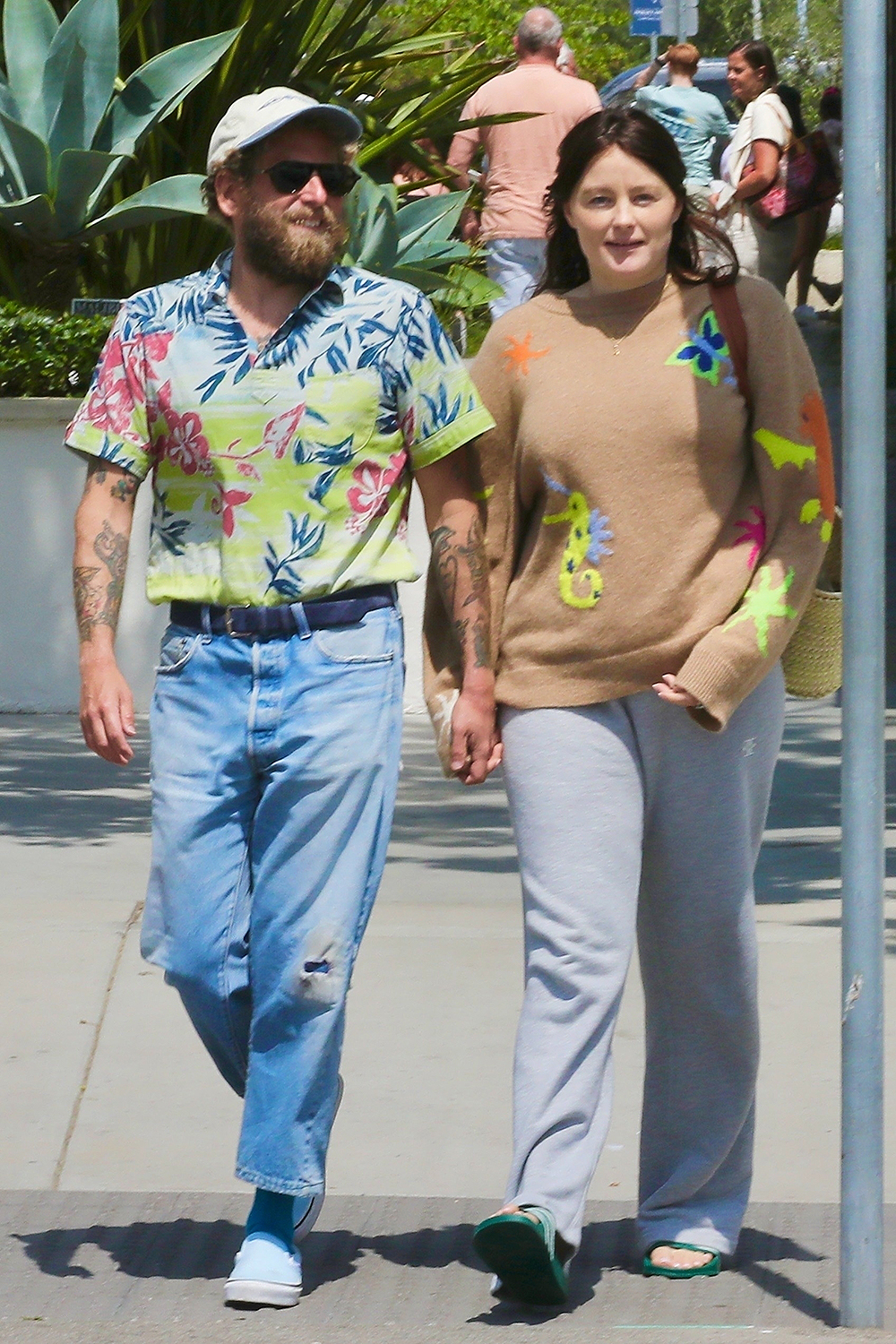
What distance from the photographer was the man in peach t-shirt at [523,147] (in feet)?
35.9

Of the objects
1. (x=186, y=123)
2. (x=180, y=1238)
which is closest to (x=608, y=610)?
(x=180, y=1238)

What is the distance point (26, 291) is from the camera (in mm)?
9883

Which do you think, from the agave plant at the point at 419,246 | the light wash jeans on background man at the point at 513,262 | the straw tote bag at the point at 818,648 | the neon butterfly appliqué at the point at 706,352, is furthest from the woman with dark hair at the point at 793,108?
the neon butterfly appliqué at the point at 706,352

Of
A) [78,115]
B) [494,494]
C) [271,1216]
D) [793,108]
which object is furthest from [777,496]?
[793,108]

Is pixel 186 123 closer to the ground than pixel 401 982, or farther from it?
farther from it

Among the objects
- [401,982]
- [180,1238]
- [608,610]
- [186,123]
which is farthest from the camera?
[186,123]

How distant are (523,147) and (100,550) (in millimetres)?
7815

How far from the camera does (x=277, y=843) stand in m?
3.50

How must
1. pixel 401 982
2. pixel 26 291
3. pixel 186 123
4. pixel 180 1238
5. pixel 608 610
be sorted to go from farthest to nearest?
pixel 186 123 < pixel 26 291 < pixel 401 982 < pixel 180 1238 < pixel 608 610

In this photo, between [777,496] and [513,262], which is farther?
[513,262]

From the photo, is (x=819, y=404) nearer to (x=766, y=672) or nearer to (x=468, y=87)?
(x=766, y=672)

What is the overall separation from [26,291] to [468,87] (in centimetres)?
270

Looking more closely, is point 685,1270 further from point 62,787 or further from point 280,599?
point 62,787

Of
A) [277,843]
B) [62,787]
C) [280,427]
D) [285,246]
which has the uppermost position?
[285,246]
